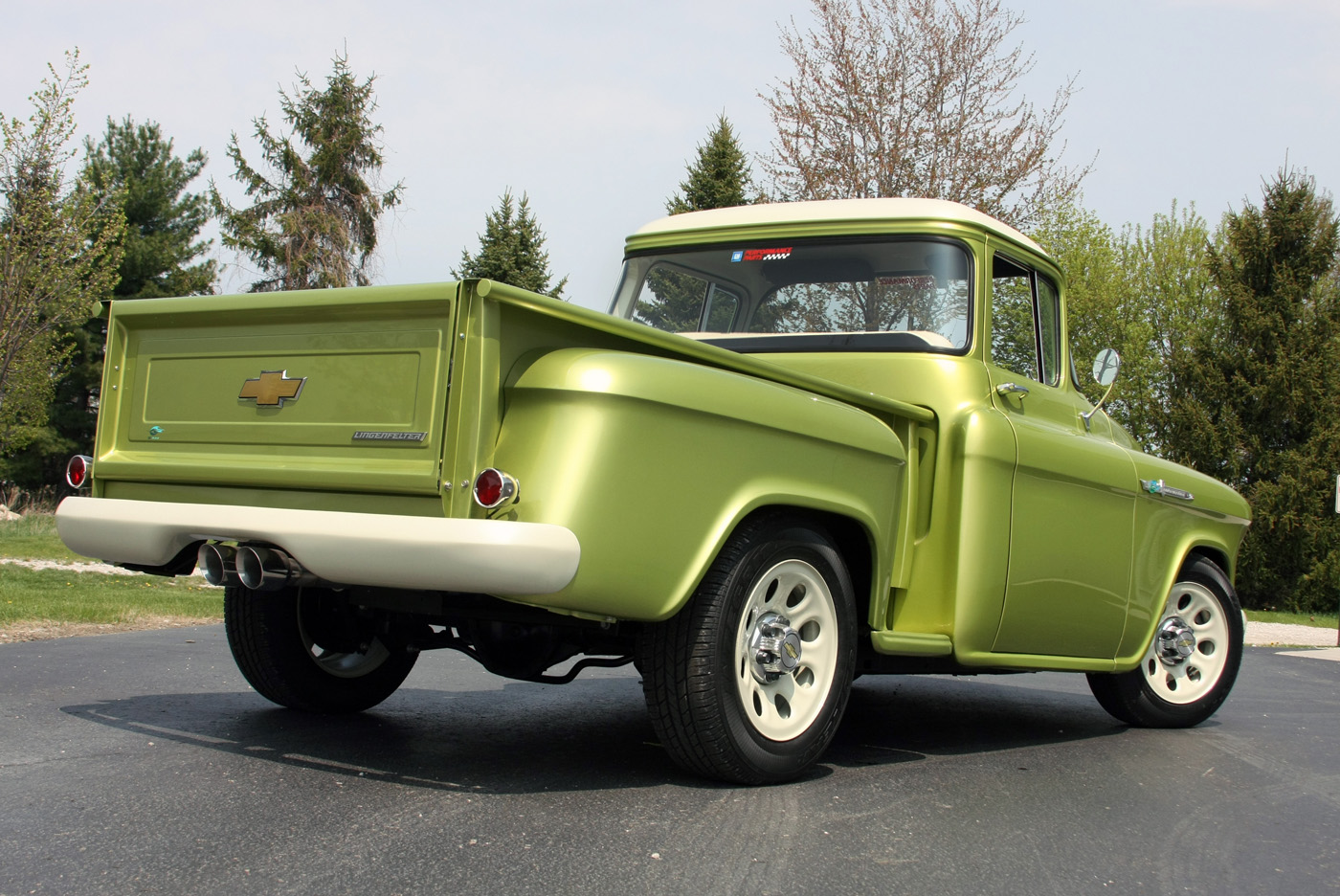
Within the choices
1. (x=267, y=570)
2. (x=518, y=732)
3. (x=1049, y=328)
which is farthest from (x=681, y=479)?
(x=1049, y=328)

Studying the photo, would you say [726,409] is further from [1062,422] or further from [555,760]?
[1062,422]

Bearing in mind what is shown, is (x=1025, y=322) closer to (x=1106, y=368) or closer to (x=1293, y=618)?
(x=1106, y=368)

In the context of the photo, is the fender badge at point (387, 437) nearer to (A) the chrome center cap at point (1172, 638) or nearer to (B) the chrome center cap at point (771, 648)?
(B) the chrome center cap at point (771, 648)

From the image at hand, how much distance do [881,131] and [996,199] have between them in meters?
2.47

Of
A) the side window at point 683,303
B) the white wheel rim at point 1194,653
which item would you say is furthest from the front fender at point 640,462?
the white wheel rim at point 1194,653

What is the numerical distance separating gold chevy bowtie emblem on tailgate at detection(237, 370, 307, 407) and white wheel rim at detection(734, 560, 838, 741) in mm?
1547

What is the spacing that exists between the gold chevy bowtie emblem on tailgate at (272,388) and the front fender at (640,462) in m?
0.75

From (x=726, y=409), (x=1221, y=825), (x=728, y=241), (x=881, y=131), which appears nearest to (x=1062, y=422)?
(x=728, y=241)

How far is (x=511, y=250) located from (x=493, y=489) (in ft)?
110

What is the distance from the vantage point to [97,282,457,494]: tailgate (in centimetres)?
363

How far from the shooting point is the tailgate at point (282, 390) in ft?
11.9

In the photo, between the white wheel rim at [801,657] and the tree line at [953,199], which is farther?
the tree line at [953,199]

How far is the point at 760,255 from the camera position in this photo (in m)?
5.82

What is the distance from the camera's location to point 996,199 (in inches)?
930
